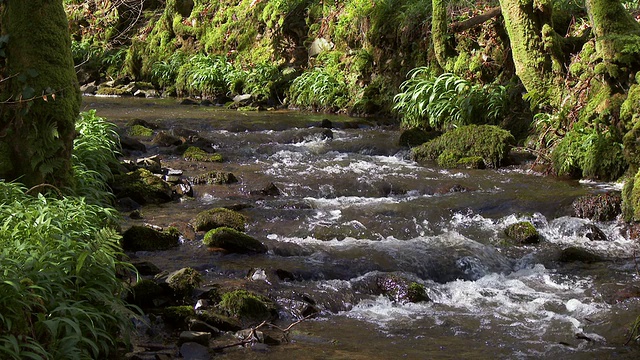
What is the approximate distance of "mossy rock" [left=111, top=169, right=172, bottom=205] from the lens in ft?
33.1

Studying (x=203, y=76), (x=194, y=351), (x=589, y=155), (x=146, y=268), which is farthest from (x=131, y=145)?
(x=203, y=76)

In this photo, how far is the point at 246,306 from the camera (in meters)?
6.26

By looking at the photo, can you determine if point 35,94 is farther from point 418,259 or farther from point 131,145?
point 131,145

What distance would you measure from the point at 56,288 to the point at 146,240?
3.27m

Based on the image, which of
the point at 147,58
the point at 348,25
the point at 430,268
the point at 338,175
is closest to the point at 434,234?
the point at 430,268

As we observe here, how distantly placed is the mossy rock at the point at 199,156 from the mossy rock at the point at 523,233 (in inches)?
235

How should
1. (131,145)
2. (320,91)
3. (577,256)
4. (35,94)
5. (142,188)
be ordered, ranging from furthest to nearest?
1. (320,91)
2. (131,145)
3. (142,188)
4. (577,256)
5. (35,94)

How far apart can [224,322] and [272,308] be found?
60 cm

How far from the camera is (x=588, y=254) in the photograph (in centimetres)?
824

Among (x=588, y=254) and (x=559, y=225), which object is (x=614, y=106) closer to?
(x=559, y=225)

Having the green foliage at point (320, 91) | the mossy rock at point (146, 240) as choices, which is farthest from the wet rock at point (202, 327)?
the green foliage at point (320, 91)

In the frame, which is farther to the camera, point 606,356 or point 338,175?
point 338,175

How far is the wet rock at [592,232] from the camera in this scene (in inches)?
352

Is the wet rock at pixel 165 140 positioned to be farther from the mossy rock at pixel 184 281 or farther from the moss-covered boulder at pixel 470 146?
the mossy rock at pixel 184 281
